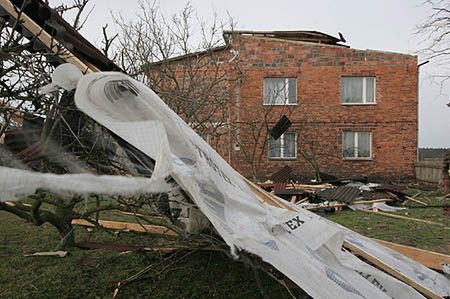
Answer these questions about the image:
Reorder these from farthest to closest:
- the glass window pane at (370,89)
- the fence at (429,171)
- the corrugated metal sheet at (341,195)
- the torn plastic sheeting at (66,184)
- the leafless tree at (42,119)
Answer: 1. the glass window pane at (370,89)
2. the fence at (429,171)
3. the corrugated metal sheet at (341,195)
4. the leafless tree at (42,119)
5. the torn plastic sheeting at (66,184)

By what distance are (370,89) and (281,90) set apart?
3.77 meters

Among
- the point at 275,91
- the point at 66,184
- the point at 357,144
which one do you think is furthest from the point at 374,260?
the point at 357,144

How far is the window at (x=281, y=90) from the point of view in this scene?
55.8 feet

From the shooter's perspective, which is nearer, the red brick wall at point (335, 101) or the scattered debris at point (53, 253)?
the scattered debris at point (53, 253)

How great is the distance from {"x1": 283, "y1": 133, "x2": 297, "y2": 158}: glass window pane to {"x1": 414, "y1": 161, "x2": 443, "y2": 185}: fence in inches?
197

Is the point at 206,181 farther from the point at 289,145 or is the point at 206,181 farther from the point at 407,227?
the point at 289,145

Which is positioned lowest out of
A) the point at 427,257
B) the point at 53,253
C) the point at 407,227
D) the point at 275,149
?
the point at 407,227

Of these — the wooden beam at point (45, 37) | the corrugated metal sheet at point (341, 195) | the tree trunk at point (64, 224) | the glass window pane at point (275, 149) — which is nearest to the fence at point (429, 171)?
the corrugated metal sheet at point (341, 195)

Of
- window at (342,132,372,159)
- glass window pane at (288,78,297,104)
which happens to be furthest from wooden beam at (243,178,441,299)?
glass window pane at (288,78,297,104)

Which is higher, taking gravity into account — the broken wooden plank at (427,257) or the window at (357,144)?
the window at (357,144)

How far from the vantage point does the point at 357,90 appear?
1695cm

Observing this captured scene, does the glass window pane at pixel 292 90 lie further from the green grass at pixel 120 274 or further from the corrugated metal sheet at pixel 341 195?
the green grass at pixel 120 274

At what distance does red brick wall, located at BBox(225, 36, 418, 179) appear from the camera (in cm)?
1655

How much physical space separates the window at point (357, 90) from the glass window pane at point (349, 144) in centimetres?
141
